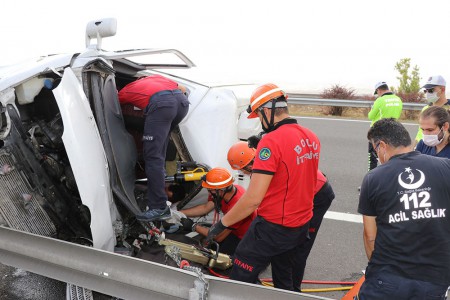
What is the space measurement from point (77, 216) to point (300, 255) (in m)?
1.67

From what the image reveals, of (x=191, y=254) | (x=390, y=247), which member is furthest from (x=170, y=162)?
(x=390, y=247)

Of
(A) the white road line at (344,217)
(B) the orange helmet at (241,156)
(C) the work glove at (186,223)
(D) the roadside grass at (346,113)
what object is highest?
(B) the orange helmet at (241,156)

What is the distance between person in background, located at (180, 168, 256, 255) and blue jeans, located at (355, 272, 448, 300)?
5.03 ft

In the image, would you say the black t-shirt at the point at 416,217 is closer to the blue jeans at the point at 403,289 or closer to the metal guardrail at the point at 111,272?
the blue jeans at the point at 403,289

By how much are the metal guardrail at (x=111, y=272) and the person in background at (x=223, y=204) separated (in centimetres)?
119

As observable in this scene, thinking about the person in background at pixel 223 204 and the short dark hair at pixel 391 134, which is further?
the person in background at pixel 223 204

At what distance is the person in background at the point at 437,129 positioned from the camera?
354cm

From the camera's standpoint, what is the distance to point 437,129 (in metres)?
3.56

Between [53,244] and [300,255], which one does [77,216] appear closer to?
[53,244]

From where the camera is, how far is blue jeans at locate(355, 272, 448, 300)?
2.06 m

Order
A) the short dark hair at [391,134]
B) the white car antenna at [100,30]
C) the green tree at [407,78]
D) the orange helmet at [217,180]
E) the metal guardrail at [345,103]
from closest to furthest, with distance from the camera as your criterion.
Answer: the short dark hair at [391,134], the white car antenna at [100,30], the orange helmet at [217,180], the metal guardrail at [345,103], the green tree at [407,78]

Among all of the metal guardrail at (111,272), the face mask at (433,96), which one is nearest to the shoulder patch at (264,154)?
the metal guardrail at (111,272)

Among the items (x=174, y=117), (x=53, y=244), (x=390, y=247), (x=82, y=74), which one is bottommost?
(x=53, y=244)

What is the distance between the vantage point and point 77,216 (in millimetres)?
3139
